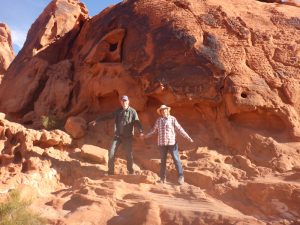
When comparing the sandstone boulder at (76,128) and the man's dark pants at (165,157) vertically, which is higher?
the sandstone boulder at (76,128)

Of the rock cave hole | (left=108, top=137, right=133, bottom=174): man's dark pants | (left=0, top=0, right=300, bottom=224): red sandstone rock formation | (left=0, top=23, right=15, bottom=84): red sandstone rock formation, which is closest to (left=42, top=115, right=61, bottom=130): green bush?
(left=0, top=0, right=300, bottom=224): red sandstone rock formation

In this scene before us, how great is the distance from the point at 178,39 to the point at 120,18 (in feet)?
6.32

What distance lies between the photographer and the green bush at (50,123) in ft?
26.1

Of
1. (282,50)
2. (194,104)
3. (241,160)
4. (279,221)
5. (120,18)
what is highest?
(120,18)

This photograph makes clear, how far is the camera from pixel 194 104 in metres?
7.25

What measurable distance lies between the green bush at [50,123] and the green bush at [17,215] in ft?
12.7

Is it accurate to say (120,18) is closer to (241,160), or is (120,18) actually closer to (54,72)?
(54,72)

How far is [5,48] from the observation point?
2577 cm

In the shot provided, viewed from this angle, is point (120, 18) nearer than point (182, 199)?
No

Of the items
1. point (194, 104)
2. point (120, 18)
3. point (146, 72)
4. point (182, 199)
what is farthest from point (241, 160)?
point (120, 18)

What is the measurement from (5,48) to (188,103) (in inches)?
862

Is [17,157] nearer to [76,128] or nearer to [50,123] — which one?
[76,128]

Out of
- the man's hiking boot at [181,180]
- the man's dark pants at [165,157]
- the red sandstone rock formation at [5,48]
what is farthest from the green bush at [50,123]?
the red sandstone rock formation at [5,48]

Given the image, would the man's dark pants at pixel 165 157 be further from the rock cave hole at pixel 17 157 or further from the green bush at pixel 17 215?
the rock cave hole at pixel 17 157
